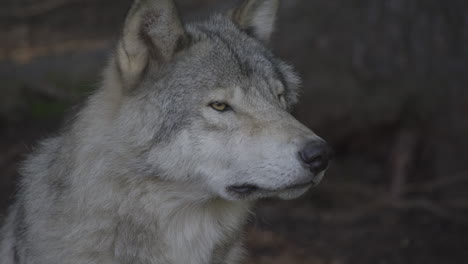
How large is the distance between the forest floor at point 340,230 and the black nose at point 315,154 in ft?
8.28

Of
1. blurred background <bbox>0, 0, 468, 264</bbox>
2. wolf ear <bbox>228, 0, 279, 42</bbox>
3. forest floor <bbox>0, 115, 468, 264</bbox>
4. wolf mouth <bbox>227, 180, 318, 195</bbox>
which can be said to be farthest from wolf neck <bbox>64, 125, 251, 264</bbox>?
blurred background <bbox>0, 0, 468, 264</bbox>

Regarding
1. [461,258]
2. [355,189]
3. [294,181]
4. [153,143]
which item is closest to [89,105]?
[153,143]

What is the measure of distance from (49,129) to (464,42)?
19.0 ft

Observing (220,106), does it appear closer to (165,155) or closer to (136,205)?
(165,155)

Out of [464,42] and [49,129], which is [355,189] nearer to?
[464,42]

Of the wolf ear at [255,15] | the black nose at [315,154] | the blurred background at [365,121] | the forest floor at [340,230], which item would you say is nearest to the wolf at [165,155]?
the black nose at [315,154]

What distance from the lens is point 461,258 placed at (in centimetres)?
685

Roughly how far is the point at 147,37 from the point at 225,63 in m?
0.57

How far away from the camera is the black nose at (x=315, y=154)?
3.94m

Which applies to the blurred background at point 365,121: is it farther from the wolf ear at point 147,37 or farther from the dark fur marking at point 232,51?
the wolf ear at point 147,37

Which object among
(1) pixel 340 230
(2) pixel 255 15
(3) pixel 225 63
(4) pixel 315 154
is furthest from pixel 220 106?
(1) pixel 340 230

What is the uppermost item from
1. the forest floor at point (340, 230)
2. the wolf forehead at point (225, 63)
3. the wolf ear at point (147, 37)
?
the wolf ear at point (147, 37)

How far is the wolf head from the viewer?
4031 mm

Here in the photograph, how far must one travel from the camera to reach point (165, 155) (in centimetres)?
419
